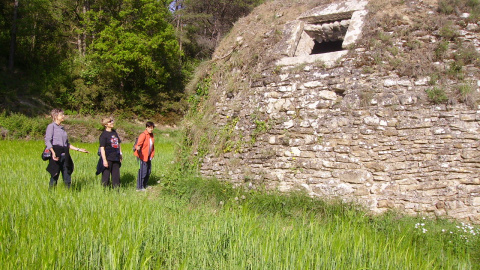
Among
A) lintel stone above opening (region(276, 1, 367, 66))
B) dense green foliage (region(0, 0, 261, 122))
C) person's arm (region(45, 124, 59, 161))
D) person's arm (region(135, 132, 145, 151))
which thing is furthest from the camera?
dense green foliage (region(0, 0, 261, 122))

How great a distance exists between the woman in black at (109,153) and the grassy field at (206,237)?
85 cm

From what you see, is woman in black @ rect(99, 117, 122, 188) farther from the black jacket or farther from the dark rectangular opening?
the dark rectangular opening

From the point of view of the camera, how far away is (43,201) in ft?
16.0

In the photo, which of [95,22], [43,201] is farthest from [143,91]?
[43,201]

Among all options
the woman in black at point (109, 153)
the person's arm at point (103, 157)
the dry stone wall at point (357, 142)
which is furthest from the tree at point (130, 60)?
the dry stone wall at point (357, 142)

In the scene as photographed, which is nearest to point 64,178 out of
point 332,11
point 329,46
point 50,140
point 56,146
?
point 56,146

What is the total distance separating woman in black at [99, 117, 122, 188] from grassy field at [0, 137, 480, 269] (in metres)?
0.85

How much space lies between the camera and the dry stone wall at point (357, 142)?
5102mm

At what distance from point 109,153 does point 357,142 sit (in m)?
4.43

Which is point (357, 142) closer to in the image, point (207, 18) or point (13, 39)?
point (13, 39)

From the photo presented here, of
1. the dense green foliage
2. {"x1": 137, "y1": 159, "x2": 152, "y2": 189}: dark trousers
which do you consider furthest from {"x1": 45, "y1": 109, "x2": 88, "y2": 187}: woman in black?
the dense green foliage

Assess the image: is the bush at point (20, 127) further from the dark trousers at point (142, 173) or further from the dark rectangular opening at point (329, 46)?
the dark rectangular opening at point (329, 46)

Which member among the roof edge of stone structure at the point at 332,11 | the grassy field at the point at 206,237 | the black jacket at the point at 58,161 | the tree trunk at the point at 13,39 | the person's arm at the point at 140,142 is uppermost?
the tree trunk at the point at 13,39

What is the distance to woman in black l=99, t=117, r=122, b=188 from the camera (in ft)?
21.1
